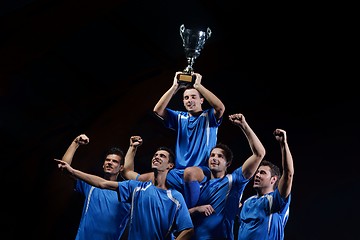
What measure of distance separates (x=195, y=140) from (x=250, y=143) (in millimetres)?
545

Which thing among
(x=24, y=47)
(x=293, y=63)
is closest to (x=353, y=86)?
(x=293, y=63)

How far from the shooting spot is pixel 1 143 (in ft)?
26.5

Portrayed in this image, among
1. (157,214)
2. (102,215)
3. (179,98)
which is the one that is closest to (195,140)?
→ (157,214)

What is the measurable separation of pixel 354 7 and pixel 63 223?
409cm

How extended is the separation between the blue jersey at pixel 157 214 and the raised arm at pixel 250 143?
0.58 meters

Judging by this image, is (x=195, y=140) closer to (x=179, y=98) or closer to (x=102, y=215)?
(x=102, y=215)

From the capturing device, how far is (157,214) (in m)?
5.22

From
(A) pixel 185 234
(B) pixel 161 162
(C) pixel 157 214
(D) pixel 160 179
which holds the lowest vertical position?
(A) pixel 185 234

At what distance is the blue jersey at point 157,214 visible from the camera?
Result: 203 inches

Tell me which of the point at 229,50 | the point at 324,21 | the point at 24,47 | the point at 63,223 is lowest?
the point at 63,223

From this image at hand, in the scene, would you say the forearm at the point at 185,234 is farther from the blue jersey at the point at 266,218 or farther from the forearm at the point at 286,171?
the forearm at the point at 286,171

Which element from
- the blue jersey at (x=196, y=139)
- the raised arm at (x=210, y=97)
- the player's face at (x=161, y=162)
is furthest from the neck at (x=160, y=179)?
the raised arm at (x=210, y=97)

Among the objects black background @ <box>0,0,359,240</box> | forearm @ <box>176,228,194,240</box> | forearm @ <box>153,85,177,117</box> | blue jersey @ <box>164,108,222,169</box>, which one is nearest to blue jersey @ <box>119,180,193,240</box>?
forearm @ <box>176,228,194,240</box>

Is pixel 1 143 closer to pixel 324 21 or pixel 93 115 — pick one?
pixel 93 115
